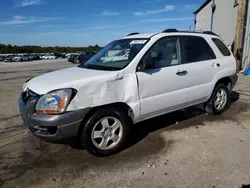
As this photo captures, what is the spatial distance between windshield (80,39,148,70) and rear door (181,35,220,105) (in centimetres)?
97

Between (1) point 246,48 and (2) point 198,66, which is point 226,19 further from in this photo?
(2) point 198,66

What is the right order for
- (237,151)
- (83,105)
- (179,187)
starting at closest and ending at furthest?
(179,187) → (83,105) → (237,151)

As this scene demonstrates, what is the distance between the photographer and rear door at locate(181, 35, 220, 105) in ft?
13.5

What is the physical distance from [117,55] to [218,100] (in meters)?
2.63

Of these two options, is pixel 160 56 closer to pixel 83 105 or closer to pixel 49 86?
pixel 83 105

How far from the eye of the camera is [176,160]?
320cm

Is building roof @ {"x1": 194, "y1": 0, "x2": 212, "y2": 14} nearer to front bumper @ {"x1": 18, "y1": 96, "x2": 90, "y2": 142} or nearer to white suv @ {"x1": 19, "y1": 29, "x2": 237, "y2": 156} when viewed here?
white suv @ {"x1": 19, "y1": 29, "x2": 237, "y2": 156}

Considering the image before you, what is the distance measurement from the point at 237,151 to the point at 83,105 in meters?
2.47

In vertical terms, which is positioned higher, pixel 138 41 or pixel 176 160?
pixel 138 41

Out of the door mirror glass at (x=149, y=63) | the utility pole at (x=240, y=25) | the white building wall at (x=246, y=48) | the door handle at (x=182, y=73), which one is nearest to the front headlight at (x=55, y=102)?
the door mirror glass at (x=149, y=63)

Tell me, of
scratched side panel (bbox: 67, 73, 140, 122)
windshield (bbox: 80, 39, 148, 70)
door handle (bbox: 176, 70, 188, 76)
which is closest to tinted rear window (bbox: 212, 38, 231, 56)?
door handle (bbox: 176, 70, 188, 76)

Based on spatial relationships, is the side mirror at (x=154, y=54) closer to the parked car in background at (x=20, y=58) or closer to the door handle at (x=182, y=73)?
the door handle at (x=182, y=73)

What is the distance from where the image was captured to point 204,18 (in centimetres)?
1970

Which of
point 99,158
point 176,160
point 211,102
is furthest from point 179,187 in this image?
point 211,102
